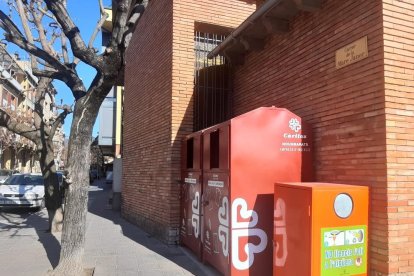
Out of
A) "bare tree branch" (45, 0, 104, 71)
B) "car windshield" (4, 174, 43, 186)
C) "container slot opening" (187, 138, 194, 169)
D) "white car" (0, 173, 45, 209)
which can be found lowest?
"white car" (0, 173, 45, 209)

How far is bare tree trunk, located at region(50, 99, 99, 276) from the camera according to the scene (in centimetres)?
664

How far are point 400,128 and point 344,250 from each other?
5.01 feet

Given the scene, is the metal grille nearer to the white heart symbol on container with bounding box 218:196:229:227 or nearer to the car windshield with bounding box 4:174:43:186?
the white heart symbol on container with bounding box 218:196:229:227

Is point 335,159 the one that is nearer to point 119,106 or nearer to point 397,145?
point 397,145

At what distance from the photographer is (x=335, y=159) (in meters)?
5.59

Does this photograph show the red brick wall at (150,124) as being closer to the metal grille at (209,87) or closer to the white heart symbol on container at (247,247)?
the metal grille at (209,87)

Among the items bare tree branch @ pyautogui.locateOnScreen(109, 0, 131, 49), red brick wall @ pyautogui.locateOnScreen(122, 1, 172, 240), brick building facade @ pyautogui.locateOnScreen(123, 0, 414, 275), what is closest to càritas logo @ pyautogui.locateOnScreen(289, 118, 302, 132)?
brick building facade @ pyautogui.locateOnScreen(123, 0, 414, 275)

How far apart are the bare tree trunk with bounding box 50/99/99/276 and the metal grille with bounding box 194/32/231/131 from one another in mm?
2845

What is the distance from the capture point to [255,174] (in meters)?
5.91

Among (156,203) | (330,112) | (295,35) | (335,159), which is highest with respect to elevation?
(295,35)

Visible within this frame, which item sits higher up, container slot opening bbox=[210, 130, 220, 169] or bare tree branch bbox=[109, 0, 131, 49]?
bare tree branch bbox=[109, 0, 131, 49]

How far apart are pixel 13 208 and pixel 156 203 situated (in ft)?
33.9

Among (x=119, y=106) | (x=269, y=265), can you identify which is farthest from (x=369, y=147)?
(x=119, y=106)

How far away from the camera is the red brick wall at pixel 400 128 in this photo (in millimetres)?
4637
